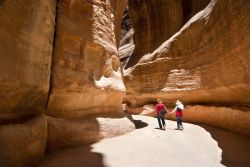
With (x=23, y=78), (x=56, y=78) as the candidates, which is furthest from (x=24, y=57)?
(x=56, y=78)

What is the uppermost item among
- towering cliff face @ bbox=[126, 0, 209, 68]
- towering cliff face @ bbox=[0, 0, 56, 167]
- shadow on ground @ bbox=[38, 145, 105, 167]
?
towering cliff face @ bbox=[126, 0, 209, 68]

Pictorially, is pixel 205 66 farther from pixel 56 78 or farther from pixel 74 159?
pixel 74 159

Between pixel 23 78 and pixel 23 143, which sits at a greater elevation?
pixel 23 78

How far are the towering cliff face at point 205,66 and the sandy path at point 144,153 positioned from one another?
6.40 ft

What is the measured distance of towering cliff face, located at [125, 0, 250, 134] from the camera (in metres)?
6.34

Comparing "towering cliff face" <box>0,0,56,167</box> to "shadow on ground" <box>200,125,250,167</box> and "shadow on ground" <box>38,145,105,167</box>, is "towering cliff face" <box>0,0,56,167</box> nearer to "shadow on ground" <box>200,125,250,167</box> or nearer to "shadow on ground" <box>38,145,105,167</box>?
"shadow on ground" <box>38,145,105,167</box>

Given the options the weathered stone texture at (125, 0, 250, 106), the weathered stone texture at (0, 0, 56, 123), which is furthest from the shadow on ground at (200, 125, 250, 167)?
the weathered stone texture at (0, 0, 56, 123)

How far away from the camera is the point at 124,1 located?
9.06 meters

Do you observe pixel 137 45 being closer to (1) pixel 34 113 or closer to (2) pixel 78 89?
(2) pixel 78 89

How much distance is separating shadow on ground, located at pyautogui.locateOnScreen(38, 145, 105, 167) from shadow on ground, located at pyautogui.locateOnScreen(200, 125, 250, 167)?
8.23 feet

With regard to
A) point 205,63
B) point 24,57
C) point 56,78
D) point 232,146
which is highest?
point 205,63

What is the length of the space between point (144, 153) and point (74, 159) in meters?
1.39

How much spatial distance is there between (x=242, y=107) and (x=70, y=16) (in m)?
5.67

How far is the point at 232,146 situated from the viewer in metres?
5.50
